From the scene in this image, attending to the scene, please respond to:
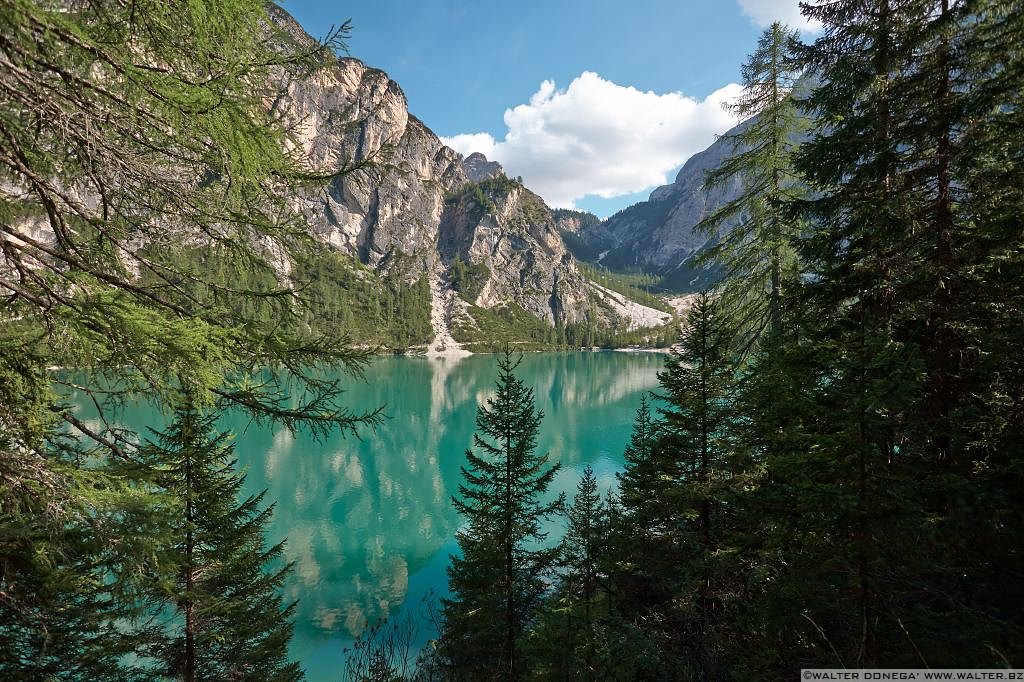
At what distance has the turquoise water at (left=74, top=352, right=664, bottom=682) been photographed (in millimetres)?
16469

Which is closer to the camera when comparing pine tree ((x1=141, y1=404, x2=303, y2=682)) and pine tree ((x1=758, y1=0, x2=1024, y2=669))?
pine tree ((x1=758, y1=0, x2=1024, y2=669))

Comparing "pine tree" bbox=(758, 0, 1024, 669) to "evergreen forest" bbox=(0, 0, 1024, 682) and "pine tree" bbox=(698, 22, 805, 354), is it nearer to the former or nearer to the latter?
"evergreen forest" bbox=(0, 0, 1024, 682)

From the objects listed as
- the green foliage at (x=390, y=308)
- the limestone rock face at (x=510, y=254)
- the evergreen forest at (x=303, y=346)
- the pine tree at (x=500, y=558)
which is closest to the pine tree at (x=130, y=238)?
the evergreen forest at (x=303, y=346)

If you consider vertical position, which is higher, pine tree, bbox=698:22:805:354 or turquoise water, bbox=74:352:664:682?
pine tree, bbox=698:22:805:354

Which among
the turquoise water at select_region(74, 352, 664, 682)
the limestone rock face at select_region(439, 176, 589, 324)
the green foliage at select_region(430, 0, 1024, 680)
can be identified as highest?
the limestone rock face at select_region(439, 176, 589, 324)

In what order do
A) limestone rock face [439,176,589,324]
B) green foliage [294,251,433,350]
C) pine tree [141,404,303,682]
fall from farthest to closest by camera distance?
Answer: limestone rock face [439,176,589,324] < green foliage [294,251,433,350] < pine tree [141,404,303,682]

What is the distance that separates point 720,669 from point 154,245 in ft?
31.4

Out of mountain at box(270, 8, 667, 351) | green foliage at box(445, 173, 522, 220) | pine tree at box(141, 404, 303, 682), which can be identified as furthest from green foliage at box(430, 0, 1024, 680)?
green foliage at box(445, 173, 522, 220)

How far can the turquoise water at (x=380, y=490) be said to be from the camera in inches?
648

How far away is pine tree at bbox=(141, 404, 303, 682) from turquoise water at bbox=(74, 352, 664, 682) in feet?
2.45

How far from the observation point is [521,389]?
10125 millimetres

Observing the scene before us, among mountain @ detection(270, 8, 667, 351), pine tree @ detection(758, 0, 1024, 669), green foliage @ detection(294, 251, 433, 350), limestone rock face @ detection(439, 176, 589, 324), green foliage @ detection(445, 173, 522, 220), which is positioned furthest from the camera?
green foliage @ detection(445, 173, 522, 220)

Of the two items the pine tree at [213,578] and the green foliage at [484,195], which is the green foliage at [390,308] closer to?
the green foliage at [484,195]

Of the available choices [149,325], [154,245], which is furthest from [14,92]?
[154,245]
